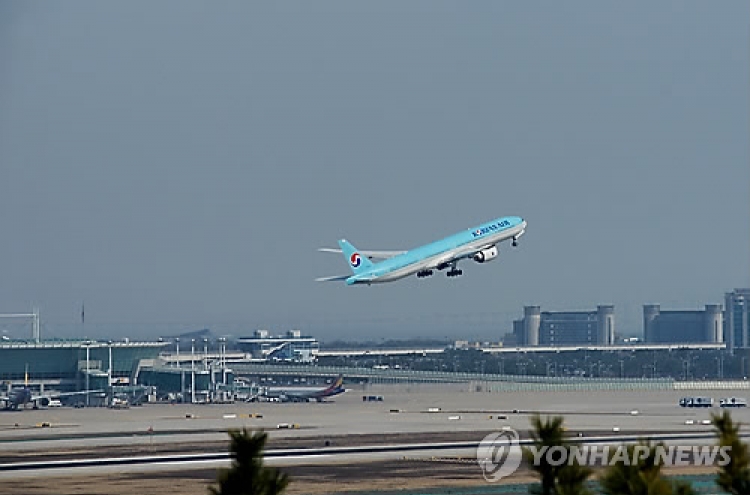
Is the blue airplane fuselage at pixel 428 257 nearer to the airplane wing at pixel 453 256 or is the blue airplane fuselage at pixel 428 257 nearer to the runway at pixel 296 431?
the airplane wing at pixel 453 256

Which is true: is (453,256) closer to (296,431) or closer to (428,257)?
(428,257)

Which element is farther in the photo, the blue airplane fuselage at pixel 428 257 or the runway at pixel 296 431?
the blue airplane fuselage at pixel 428 257

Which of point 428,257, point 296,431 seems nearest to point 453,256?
point 428,257

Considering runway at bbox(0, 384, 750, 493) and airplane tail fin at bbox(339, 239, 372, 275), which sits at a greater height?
airplane tail fin at bbox(339, 239, 372, 275)

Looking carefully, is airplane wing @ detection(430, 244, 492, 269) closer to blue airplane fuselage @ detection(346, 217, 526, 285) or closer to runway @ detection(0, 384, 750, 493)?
blue airplane fuselage @ detection(346, 217, 526, 285)

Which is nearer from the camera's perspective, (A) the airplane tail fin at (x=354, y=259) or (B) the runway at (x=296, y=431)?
(B) the runway at (x=296, y=431)

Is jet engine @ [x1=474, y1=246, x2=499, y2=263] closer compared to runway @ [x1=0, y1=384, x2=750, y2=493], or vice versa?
runway @ [x1=0, y1=384, x2=750, y2=493]

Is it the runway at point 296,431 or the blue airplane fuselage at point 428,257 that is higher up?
the blue airplane fuselage at point 428,257
